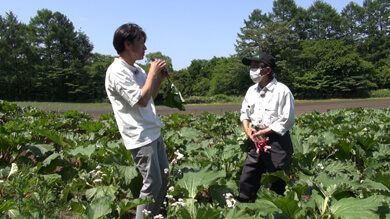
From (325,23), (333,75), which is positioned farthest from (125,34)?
(325,23)

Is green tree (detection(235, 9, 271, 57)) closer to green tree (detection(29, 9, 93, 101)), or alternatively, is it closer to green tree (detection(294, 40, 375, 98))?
green tree (detection(294, 40, 375, 98))

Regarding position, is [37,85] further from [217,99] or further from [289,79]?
[289,79]

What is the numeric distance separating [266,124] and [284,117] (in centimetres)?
23

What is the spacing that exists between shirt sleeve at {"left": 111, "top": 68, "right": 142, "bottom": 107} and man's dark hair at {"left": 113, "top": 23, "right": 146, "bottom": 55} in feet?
0.92

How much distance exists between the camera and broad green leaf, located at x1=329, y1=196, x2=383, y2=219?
7.88 ft

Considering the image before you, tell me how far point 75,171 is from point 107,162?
0.90 m

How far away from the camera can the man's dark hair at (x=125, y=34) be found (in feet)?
8.82

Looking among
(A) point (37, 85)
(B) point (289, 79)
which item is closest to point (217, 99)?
Result: (B) point (289, 79)

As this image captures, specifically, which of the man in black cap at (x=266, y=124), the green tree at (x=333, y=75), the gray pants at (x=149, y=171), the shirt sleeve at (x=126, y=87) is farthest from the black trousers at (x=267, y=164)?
the green tree at (x=333, y=75)

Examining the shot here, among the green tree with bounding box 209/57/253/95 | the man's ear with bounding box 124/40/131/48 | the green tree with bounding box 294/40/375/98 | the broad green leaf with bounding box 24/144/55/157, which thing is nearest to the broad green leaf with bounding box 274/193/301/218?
the man's ear with bounding box 124/40/131/48

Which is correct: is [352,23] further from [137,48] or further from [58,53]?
[137,48]

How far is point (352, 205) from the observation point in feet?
8.28

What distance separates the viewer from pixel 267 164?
139 inches

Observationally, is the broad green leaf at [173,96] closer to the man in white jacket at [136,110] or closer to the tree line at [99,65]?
the man in white jacket at [136,110]
